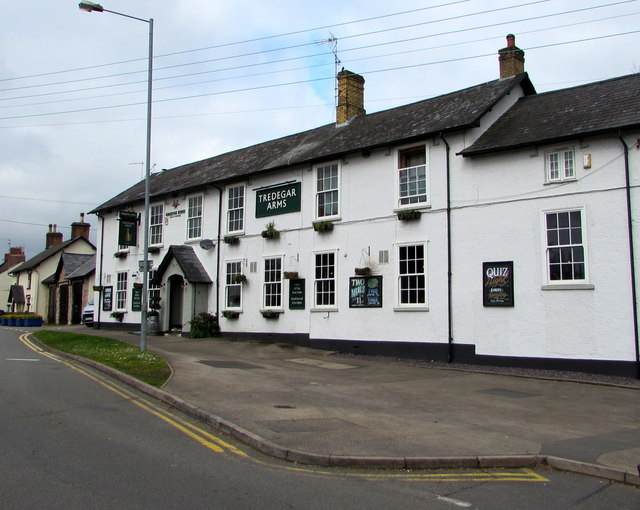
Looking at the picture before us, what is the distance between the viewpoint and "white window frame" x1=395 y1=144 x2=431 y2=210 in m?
→ 17.8

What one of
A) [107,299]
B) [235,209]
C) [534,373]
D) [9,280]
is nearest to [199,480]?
[534,373]

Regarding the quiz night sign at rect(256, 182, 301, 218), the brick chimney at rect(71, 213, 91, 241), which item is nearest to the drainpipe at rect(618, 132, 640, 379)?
the quiz night sign at rect(256, 182, 301, 218)

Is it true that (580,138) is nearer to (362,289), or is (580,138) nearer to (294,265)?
(362,289)

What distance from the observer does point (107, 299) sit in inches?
1231

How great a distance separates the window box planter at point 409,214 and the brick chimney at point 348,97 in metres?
7.26

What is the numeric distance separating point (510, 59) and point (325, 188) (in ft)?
25.4

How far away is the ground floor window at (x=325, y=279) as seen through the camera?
20125 millimetres

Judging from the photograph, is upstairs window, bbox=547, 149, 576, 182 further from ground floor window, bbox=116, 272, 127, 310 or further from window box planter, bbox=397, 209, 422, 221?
ground floor window, bbox=116, 272, 127, 310

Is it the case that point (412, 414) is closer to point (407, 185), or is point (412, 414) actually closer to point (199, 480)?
point (199, 480)

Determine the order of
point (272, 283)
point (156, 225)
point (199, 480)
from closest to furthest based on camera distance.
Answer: point (199, 480) → point (272, 283) → point (156, 225)

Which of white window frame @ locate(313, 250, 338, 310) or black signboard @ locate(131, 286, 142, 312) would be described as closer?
white window frame @ locate(313, 250, 338, 310)

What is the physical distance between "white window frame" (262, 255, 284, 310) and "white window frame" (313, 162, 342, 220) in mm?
2515

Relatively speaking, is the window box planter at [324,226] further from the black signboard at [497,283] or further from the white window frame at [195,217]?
the white window frame at [195,217]

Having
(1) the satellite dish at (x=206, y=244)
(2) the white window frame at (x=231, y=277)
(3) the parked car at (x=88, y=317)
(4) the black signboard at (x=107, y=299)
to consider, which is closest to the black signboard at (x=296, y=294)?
(2) the white window frame at (x=231, y=277)
